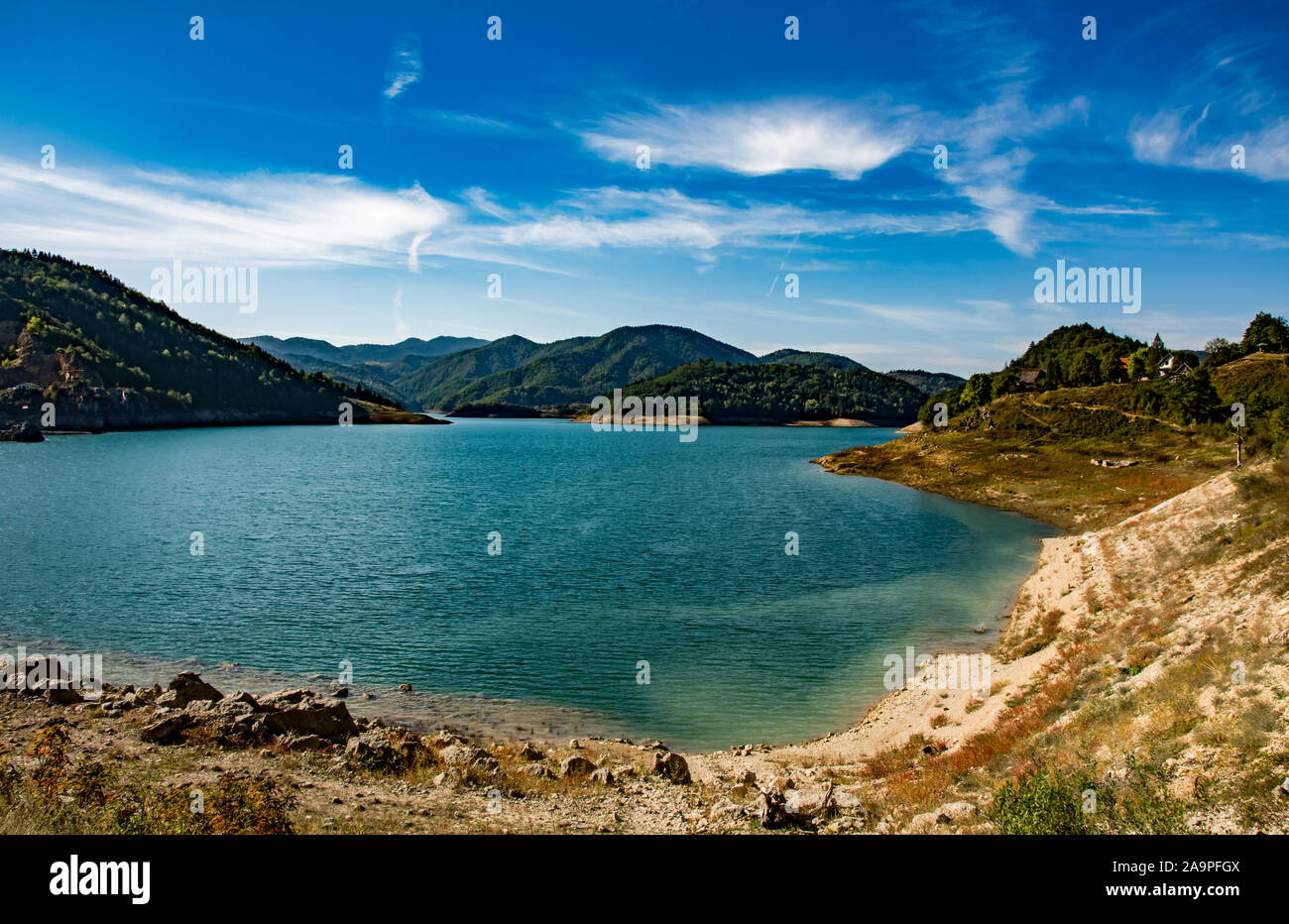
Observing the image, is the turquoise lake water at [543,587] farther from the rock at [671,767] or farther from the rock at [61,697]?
the rock at [61,697]

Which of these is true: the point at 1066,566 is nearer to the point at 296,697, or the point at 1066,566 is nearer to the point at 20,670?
the point at 296,697

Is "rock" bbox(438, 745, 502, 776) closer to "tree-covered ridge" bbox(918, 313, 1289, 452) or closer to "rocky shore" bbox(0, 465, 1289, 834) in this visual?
"rocky shore" bbox(0, 465, 1289, 834)

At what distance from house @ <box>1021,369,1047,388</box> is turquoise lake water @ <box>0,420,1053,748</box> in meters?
74.8

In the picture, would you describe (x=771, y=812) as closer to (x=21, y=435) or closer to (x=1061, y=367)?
(x=1061, y=367)

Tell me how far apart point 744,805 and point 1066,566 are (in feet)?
101

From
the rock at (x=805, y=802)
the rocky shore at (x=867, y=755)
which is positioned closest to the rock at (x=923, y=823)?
the rocky shore at (x=867, y=755)

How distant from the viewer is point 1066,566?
118 feet

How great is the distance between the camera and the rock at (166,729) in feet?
52.6

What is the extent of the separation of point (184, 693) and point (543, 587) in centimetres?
1859

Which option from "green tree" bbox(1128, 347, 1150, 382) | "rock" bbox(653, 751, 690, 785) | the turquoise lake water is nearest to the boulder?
the turquoise lake water

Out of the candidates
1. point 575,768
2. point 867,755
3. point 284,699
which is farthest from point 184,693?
point 867,755

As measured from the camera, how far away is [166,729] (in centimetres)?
1619

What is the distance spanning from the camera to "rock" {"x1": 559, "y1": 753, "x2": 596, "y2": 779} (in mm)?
15516
